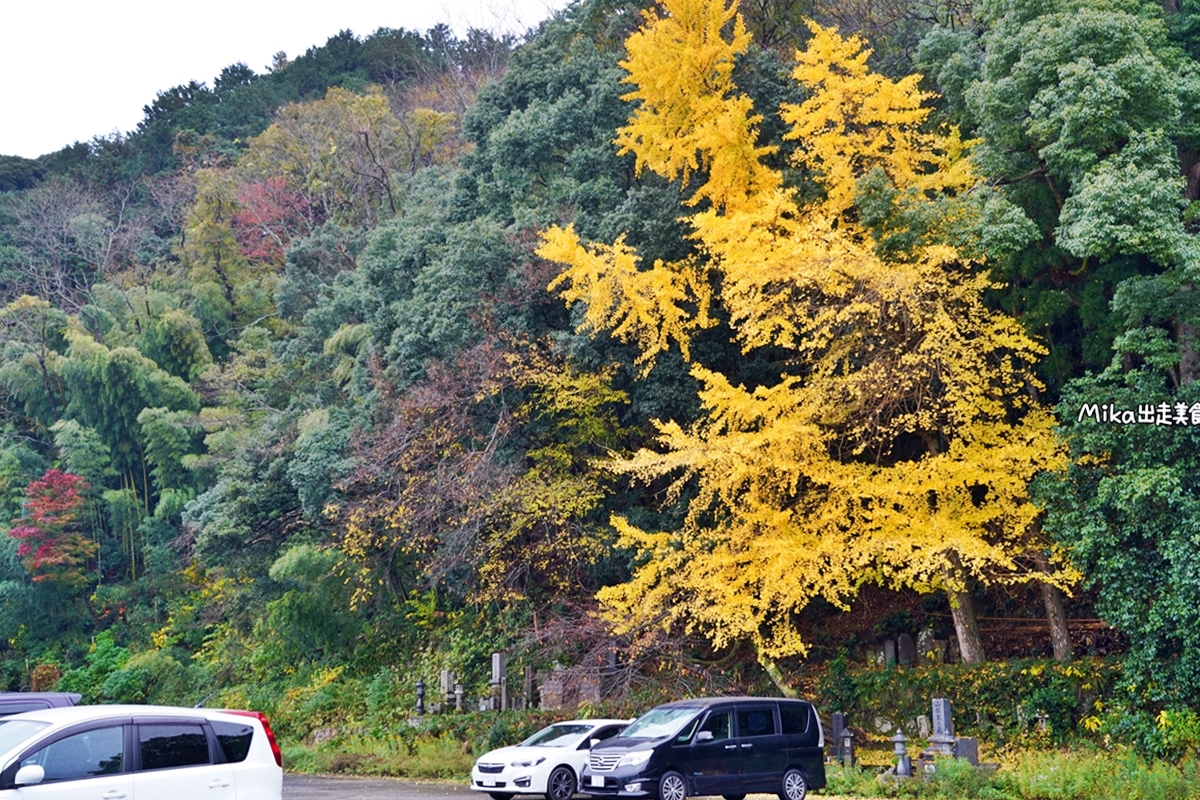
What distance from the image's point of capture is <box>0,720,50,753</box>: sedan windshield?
29.7 feet

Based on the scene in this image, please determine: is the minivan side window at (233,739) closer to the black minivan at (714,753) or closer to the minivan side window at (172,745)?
the minivan side window at (172,745)

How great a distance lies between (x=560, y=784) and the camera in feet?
52.1

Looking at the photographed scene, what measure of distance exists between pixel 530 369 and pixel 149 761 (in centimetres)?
1401

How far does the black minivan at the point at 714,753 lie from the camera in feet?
46.2

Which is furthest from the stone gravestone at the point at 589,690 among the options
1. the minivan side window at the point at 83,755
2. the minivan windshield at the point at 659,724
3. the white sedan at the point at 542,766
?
the minivan side window at the point at 83,755

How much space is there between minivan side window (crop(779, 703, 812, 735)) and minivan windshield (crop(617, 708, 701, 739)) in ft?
4.51

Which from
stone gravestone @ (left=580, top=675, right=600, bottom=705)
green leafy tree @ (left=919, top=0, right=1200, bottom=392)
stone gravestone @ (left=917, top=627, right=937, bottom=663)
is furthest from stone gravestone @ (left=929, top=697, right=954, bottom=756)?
stone gravestone @ (left=580, top=675, right=600, bottom=705)

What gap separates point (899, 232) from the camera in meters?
18.5

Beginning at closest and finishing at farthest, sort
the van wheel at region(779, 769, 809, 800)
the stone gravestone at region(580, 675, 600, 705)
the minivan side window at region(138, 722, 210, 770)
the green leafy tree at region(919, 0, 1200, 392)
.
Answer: the minivan side window at region(138, 722, 210, 770)
the van wheel at region(779, 769, 809, 800)
the green leafy tree at region(919, 0, 1200, 392)
the stone gravestone at region(580, 675, 600, 705)

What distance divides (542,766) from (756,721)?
312cm

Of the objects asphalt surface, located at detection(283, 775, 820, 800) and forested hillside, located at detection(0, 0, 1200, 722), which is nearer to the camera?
asphalt surface, located at detection(283, 775, 820, 800)

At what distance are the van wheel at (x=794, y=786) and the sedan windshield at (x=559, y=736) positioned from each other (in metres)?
3.18

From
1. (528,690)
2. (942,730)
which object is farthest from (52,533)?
(942,730)

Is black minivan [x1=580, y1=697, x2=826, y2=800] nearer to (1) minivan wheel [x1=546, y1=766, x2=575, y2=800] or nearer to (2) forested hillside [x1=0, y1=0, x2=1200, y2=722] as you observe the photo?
(1) minivan wheel [x1=546, y1=766, x2=575, y2=800]
